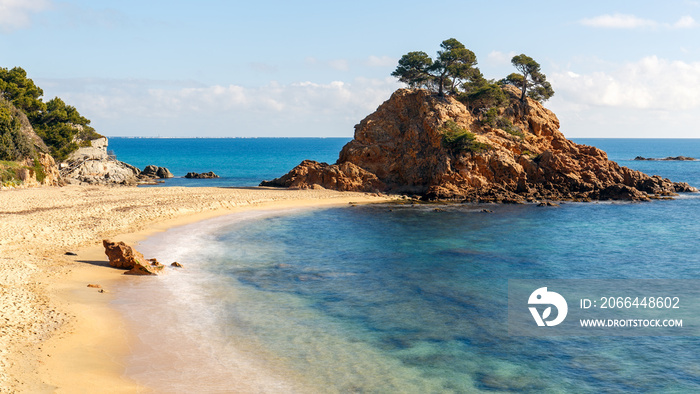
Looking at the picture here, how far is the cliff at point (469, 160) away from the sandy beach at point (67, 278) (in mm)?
16832

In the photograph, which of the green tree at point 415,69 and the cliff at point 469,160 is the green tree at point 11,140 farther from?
the green tree at point 415,69

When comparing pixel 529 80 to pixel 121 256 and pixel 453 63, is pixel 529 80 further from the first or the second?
pixel 121 256

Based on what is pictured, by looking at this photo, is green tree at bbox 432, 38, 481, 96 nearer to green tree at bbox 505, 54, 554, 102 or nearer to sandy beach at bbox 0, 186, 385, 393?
green tree at bbox 505, 54, 554, 102

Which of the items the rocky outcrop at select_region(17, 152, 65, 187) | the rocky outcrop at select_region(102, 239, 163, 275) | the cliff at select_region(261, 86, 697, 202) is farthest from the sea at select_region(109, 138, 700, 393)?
the rocky outcrop at select_region(17, 152, 65, 187)

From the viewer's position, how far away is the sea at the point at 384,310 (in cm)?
1421

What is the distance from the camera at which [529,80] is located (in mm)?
69375

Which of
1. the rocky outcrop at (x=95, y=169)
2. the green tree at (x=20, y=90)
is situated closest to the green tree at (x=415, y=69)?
the rocky outcrop at (x=95, y=169)

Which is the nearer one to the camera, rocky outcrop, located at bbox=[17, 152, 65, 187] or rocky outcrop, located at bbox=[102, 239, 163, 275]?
rocky outcrop, located at bbox=[102, 239, 163, 275]

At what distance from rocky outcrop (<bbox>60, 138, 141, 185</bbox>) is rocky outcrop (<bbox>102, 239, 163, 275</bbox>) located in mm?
44778

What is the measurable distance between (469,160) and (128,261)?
41187 mm

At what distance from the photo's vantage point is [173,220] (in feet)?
128

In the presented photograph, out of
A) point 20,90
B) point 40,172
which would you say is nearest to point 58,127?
point 20,90

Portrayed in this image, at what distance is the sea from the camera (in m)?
14.2

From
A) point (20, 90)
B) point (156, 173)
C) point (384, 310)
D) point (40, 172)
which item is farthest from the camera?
point (156, 173)
